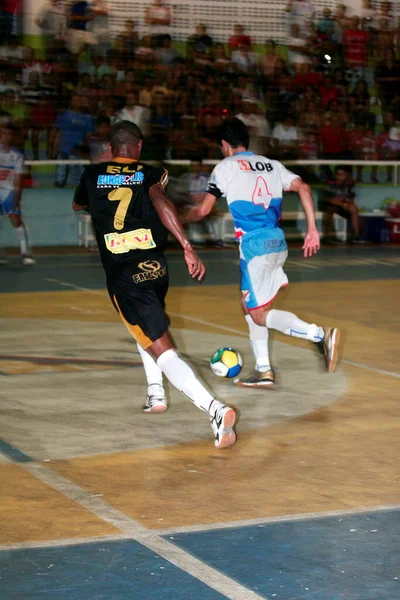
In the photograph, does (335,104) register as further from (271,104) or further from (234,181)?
(234,181)

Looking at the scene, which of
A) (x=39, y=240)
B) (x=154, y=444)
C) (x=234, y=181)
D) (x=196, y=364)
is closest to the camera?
(x=154, y=444)

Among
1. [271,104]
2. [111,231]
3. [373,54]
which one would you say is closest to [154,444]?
[111,231]

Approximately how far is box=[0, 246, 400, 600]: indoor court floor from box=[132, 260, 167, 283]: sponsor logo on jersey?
104 centimetres

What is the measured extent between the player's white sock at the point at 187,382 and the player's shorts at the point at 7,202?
11.3m

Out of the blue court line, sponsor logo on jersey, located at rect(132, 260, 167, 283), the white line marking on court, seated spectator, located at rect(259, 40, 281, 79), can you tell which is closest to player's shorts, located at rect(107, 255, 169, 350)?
sponsor logo on jersey, located at rect(132, 260, 167, 283)

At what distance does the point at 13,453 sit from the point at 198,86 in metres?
16.9

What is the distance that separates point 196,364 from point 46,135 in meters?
12.7

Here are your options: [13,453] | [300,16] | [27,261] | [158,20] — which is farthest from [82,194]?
[300,16]

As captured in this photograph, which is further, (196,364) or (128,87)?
(128,87)

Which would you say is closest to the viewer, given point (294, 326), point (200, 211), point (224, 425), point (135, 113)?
point (224, 425)

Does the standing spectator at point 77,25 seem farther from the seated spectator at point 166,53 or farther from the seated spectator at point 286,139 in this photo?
the seated spectator at point 286,139

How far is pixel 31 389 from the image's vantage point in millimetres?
8250

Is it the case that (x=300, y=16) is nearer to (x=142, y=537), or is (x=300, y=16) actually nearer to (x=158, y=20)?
(x=158, y=20)

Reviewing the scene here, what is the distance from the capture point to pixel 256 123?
22.0 metres
